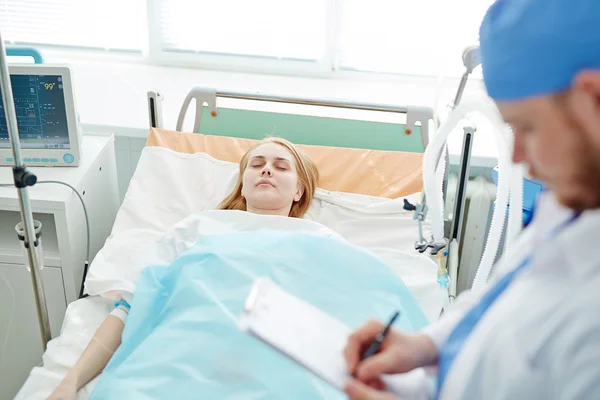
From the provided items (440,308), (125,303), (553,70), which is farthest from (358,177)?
(553,70)

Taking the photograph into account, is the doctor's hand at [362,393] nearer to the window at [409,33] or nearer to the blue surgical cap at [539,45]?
the blue surgical cap at [539,45]

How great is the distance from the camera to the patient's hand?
4.63 feet

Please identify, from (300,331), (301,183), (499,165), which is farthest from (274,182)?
(300,331)

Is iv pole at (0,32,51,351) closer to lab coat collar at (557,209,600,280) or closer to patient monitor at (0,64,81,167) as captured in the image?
patient monitor at (0,64,81,167)

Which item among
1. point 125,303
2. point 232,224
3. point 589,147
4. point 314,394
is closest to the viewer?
point 589,147

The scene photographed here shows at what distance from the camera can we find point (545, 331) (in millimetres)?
627

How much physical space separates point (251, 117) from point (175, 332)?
114 cm

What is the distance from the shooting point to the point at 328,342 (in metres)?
0.86

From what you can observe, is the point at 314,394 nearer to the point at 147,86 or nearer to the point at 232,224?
the point at 232,224

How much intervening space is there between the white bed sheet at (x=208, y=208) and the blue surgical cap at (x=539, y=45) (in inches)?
43.0

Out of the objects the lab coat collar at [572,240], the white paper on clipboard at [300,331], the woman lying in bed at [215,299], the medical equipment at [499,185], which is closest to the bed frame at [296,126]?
the woman lying in bed at [215,299]

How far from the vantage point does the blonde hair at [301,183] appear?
1999 millimetres

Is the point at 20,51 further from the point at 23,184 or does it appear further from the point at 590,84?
the point at 590,84

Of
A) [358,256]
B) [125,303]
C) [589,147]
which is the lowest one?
[125,303]
